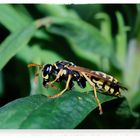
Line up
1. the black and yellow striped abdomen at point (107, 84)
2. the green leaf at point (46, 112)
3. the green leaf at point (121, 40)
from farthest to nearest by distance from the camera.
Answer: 1. the green leaf at point (121, 40)
2. the black and yellow striped abdomen at point (107, 84)
3. the green leaf at point (46, 112)

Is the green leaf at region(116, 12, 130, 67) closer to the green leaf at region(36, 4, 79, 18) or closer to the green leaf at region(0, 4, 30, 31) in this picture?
the green leaf at region(36, 4, 79, 18)

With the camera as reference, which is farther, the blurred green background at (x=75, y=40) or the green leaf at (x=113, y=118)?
the blurred green background at (x=75, y=40)

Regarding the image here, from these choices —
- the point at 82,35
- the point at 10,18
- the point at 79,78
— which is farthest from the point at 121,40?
the point at 10,18

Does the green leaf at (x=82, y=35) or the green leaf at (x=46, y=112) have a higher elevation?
the green leaf at (x=82, y=35)

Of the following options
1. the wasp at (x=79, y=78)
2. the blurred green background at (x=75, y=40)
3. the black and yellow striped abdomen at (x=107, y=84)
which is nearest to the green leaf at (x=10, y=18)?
the blurred green background at (x=75, y=40)

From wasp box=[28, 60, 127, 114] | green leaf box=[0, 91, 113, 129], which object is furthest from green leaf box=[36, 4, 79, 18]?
green leaf box=[0, 91, 113, 129]

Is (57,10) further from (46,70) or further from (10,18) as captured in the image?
(46,70)

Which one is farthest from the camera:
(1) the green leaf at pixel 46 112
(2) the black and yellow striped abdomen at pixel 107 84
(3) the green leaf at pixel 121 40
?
(3) the green leaf at pixel 121 40

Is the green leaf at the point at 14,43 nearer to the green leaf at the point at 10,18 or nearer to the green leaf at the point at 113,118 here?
the green leaf at the point at 10,18
